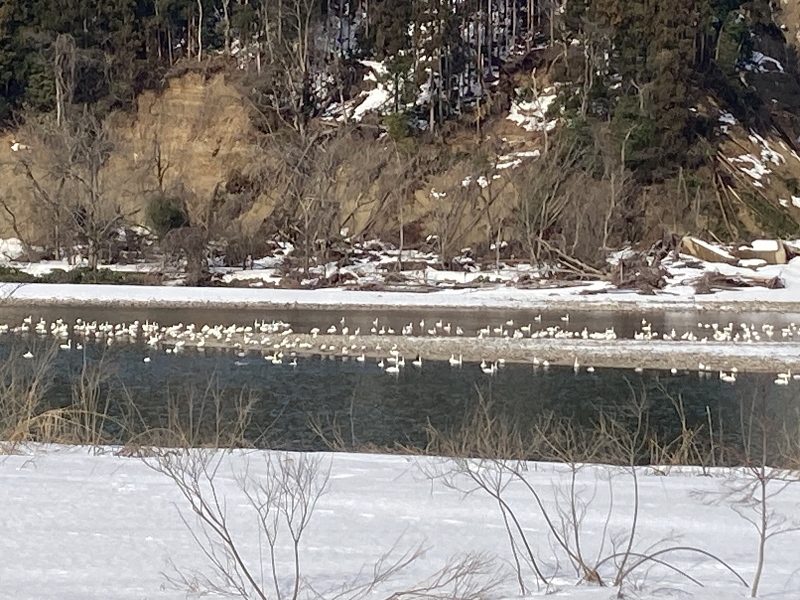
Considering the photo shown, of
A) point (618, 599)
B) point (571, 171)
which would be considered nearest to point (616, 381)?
point (618, 599)

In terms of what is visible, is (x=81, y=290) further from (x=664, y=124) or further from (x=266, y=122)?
(x=664, y=124)

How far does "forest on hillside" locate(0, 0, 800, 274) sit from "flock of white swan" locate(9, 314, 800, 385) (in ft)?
41.5

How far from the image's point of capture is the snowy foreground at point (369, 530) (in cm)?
533

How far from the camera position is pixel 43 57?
46.7 meters

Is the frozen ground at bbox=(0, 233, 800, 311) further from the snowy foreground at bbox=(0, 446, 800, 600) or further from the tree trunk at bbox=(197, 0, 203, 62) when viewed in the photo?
the snowy foreground at bbox=(0, 446, 800, 600)

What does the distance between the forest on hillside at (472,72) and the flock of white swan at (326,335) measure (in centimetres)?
1263

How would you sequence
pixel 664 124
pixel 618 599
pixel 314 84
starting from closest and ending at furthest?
pixel 618 599, pixel 664 124, pixel 314 84

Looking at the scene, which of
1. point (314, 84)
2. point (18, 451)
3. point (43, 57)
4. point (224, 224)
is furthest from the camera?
point (314, 84)

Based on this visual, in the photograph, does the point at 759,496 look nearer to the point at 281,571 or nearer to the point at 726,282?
the point at 281,571

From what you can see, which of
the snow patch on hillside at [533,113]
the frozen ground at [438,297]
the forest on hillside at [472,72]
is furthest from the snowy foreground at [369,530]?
the snow patch on hillside at [533,113]

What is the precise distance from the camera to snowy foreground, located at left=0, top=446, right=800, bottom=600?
210 inches

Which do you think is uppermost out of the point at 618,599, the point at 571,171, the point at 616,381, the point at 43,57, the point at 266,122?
the point at 43,57

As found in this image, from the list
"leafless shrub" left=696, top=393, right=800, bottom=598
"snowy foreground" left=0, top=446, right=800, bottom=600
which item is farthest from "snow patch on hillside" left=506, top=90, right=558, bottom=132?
"snowy foreground" left=0, top=446, right=800, bottom=600

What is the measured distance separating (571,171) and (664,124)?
5.01 m
